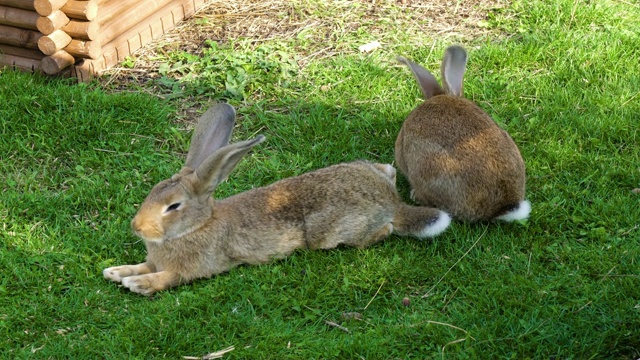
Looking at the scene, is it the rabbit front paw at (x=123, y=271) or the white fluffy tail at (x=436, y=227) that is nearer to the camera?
the rabbit front paw at (x=123, y=271)

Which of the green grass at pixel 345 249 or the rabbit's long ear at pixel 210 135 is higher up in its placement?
the rabbit's long ear at pixel 210 135

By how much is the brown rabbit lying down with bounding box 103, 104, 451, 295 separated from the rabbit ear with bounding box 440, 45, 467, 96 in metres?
0.95

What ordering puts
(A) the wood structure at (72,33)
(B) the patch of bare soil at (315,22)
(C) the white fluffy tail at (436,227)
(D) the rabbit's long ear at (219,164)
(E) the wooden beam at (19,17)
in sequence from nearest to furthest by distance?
(D) the rabbit's long ear at (219,164)
(C) the white fluffy tail at (436,227)
(A) the wood structure at (72,33)
(E) the wooden beam at (19,17)
(B) the patch of bare soil at (315,22)

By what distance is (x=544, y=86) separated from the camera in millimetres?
6254

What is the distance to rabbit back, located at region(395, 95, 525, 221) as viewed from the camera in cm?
486

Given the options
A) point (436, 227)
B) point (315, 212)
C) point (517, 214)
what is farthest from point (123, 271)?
point (517, 214)

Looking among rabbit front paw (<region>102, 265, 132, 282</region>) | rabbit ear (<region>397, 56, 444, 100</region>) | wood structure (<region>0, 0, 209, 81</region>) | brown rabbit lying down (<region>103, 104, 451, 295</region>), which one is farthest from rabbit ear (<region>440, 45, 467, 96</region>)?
wood structure (<region>0, 0, 209, 81</region>)

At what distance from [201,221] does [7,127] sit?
2093 mm

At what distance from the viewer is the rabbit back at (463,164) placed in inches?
191

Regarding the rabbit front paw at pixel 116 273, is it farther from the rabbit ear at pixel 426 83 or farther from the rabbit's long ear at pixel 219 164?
the rabbit ear at pixel 426 83

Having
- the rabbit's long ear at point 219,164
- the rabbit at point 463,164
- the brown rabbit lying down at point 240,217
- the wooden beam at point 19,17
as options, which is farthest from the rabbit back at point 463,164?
the wooden beam at point 19,17

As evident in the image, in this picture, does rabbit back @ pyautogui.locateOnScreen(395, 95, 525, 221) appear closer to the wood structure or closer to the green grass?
the green grass

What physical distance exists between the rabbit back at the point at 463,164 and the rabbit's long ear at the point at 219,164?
1.12m

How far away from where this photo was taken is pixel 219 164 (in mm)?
4543
